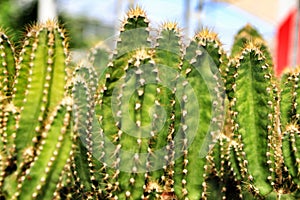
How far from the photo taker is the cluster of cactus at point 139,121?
2178 millimetres

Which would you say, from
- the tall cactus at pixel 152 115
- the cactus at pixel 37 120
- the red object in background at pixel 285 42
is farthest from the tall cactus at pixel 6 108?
the red object in background at pixel 285 42

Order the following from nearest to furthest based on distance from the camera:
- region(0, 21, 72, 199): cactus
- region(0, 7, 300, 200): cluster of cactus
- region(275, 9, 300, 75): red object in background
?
region(0, 21, 72, 199): cactus → region(0, 7, 300, 200): cluster of cactus → region(275, 9, 300, 75): red object in background

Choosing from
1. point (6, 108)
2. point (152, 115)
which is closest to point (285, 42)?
point (152, 115)

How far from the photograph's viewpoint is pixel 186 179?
2.35m

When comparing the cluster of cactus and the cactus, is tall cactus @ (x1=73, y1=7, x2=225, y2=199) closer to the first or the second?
the cluster of cactus

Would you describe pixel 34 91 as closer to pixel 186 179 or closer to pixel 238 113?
pixel 186 179

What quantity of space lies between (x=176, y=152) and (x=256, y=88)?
0.47m

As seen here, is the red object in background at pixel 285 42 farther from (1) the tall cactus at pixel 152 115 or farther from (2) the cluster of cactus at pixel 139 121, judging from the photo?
(1) the tall cactus at pixel 152 115

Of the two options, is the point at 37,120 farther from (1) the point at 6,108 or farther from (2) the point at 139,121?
(2) the point at 139,121

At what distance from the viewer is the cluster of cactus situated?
2178mm

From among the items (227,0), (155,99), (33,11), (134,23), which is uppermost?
(227,0)

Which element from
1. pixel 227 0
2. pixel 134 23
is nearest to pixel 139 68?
pixel 134 23

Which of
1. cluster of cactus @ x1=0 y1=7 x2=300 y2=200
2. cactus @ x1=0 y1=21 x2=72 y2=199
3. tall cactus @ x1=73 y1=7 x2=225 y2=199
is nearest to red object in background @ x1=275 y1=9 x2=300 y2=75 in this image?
cluster of cactus @ x1=0 y1=7 x2=300 y2=200

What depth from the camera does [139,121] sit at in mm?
2189
